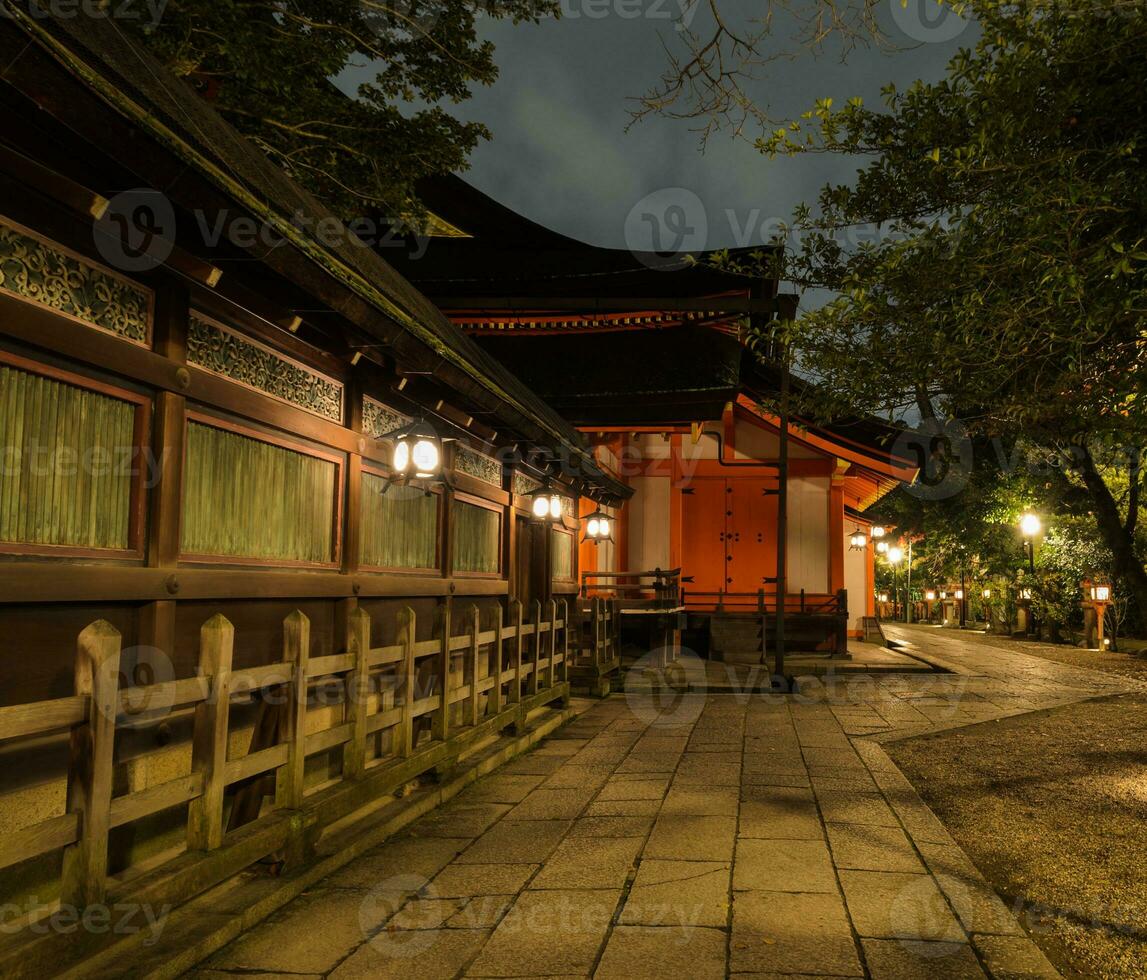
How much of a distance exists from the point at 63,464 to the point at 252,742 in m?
1.84

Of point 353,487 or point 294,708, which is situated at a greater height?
point 353,487

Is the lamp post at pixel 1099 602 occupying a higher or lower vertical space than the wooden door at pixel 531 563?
lower

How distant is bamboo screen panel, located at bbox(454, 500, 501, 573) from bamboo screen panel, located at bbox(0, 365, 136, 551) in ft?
16.0

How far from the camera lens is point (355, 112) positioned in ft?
33.2

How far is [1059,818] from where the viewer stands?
6.54 meters

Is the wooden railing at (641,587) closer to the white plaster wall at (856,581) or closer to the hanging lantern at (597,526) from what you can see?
the hanging lantern at (597,526)

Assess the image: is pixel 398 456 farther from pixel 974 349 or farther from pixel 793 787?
pixel 974 349

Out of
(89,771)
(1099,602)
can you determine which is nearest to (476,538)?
(89,771)

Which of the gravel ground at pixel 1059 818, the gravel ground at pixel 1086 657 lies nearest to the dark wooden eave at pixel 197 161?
the gravel ground at pixel 1059 818

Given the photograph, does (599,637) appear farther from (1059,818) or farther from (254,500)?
(254,500)

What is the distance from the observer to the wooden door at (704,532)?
67.9 ft

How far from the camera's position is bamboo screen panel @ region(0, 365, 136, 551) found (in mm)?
3727

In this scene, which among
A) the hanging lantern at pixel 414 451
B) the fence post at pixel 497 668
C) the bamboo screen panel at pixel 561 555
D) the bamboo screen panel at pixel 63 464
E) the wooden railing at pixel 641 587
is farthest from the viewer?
the wooden railing at pixel 641 587

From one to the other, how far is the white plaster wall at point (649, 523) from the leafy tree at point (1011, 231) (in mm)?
11093
